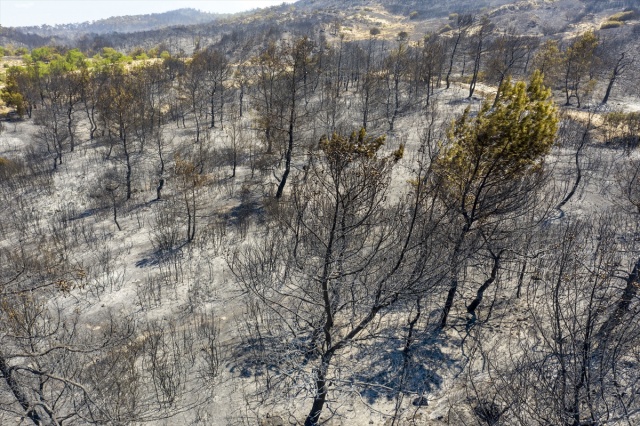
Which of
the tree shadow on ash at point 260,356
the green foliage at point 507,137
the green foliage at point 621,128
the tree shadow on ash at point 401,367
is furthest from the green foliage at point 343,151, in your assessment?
the green foliage at point 621,128

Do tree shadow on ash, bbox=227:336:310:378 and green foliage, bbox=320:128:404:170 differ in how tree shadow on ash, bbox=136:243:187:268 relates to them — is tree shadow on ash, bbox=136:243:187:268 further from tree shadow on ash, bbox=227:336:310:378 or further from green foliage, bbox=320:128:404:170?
green foliage, bbox=320:128:404:170

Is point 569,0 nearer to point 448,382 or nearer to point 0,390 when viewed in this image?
point 448,382

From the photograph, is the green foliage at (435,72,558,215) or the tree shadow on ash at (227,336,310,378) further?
the tree shadow on ash at (227,336,310,378)

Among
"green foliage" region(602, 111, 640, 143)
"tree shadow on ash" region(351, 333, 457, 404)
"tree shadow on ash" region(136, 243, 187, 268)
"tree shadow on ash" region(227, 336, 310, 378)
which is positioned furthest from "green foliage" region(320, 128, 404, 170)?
"green foliage" region(602, 111, 640, 143)

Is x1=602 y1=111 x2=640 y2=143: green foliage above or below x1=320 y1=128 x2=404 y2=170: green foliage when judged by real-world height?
below

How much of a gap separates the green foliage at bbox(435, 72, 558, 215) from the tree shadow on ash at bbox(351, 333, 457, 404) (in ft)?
16.3

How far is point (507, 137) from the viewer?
382 inches

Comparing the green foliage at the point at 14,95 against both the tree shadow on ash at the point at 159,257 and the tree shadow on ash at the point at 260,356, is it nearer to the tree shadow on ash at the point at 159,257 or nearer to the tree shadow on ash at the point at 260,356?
the tree shadow on ash at the point at 159,257

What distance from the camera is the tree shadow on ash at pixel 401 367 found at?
10797mm

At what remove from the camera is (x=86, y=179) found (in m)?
30.5

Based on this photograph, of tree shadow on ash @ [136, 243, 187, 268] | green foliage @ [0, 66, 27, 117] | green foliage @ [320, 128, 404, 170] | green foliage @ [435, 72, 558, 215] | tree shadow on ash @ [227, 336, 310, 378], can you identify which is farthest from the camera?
green foliage @ [0, 66, 27, 117]

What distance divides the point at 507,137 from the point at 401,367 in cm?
742

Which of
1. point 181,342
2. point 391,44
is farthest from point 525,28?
point 181,342

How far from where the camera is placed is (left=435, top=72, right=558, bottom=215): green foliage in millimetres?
9539
